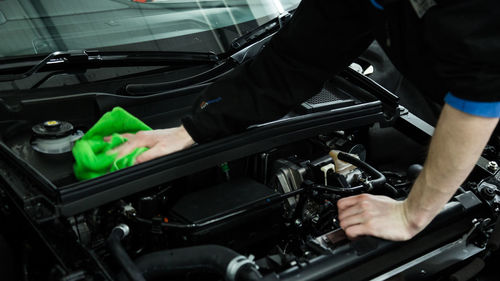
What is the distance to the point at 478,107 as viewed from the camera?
981 mm

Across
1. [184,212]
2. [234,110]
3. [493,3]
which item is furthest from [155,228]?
[493,3]

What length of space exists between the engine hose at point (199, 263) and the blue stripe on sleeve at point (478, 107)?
55 cm

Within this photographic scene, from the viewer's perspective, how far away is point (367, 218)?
1.23 meters

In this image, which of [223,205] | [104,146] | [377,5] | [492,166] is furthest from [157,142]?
[492,166]

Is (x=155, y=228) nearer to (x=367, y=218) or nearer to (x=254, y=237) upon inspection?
(x=254, y=237)

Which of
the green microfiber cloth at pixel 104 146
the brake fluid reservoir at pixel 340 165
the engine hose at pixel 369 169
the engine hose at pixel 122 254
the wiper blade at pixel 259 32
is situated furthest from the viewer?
the wiper blade at pixel 259 32

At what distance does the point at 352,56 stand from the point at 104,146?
0.72m

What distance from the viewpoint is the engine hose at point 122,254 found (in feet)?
3.34

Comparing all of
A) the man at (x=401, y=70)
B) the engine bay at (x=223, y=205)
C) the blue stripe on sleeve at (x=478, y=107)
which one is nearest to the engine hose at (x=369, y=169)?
the engine bay at (x=223, y=205)

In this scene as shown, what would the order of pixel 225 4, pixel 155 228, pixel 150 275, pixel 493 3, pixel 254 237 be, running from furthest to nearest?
pixel 225 4
pixel 254 237
pixel 155 228
pixel 150 275
pixel 493 3

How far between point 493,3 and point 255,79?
2.13ft

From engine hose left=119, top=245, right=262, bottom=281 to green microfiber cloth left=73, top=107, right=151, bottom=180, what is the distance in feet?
0.90

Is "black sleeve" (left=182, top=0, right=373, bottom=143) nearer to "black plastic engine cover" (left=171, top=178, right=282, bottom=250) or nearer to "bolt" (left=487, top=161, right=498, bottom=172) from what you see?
"black plastic engine cover" (left=171, top=178, right=282, bottom=250)

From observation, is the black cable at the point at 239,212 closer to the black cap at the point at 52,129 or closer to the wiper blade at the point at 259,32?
the black cap at the point at 52,129
